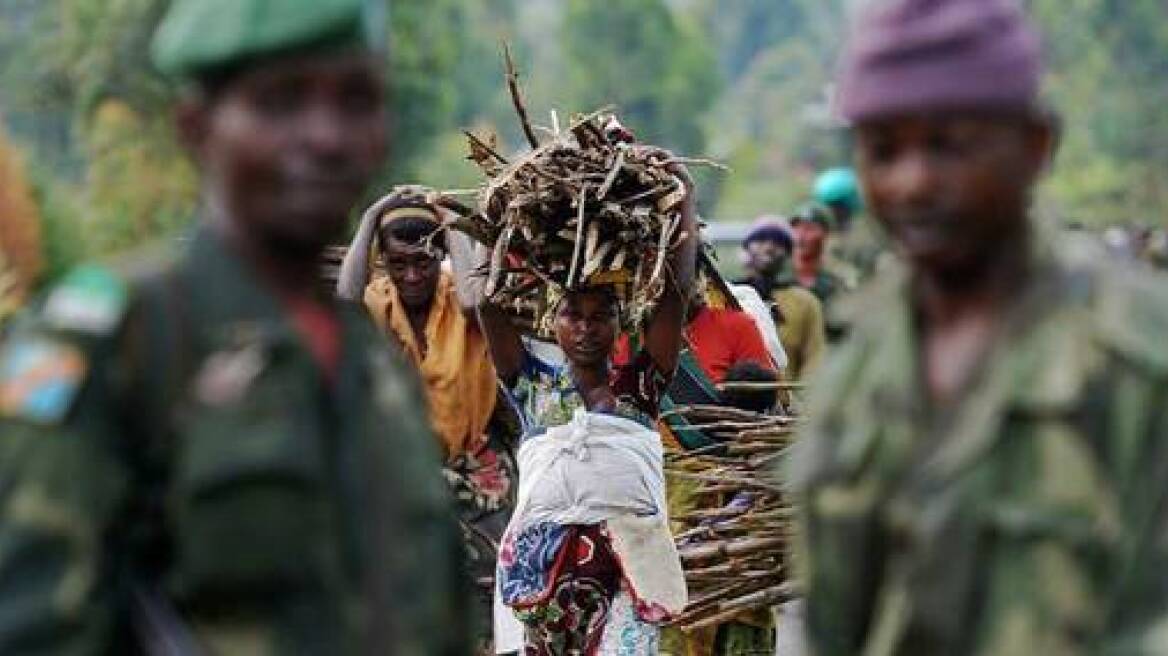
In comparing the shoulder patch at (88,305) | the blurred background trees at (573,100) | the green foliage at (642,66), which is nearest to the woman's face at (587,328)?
the shoulder patch at (88,305)

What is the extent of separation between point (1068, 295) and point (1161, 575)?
0.38 m

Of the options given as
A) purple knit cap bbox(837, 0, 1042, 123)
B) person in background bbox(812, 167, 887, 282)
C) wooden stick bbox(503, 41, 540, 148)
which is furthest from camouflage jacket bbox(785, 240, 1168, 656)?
person in background bbox(812, 167, 887, 282)

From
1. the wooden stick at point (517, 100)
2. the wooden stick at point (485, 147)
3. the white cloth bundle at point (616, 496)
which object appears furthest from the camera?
the wooden stick at point (485, 147)

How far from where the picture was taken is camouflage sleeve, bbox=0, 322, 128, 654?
4.28m

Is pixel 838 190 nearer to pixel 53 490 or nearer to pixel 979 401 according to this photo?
pixel 979 401

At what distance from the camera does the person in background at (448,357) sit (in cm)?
1082

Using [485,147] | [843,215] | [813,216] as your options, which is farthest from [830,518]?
[843,215]

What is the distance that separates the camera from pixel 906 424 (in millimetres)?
4480

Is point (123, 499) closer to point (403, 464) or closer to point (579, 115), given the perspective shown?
point (403, 464)

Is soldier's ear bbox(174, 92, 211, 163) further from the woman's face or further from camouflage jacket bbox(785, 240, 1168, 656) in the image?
the woman's face

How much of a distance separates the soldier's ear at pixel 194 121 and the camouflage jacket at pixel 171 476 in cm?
15

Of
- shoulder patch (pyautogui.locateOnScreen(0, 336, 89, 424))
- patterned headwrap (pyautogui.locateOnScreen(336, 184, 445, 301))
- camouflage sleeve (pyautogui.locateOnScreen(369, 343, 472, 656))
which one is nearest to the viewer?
shoulder patch (pyautogui.locateOnScreen(0, 336, 89, 424))

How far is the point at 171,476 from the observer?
4336 millimetres

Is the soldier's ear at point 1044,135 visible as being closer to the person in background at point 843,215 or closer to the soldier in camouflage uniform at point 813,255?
the soldier in camouflage uniform at point 813,255
